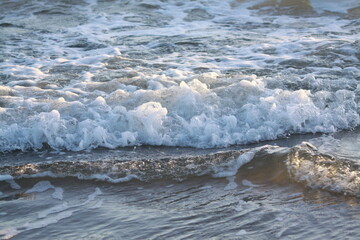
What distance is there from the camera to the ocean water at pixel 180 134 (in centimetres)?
315

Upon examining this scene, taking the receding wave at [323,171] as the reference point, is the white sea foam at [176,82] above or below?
above

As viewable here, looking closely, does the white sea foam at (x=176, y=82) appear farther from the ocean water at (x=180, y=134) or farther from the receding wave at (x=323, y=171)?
the receding wave at (x=323, y=171)

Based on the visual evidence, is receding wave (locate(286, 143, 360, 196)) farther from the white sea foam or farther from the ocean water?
the white sea foam

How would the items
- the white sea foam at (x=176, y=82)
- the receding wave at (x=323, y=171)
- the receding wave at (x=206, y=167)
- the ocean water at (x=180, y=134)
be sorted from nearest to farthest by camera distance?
the ocean water at (x=180, y=134) < the receding wave at (x=323, y=171) < the receding wave at (x=206, y=167) < the white sea foam at (x=176, y=82)

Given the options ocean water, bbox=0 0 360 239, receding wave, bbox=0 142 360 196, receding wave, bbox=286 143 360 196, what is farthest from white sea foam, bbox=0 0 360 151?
receding wave, bbox=286 143 360 196

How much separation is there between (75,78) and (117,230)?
151 inches

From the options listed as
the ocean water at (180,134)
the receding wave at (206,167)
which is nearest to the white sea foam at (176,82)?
the ocean water at (180,134)

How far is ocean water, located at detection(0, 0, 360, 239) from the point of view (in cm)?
315

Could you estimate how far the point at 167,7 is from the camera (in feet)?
37.8

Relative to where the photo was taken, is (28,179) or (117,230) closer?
(117,230)

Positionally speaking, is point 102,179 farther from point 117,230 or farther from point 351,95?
point 351,95

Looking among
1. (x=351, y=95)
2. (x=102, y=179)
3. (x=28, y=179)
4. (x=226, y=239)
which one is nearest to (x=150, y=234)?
(x=226, y=239)

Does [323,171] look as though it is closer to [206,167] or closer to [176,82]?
[206,167]

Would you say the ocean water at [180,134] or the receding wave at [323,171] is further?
the receding wave at [323,171]
